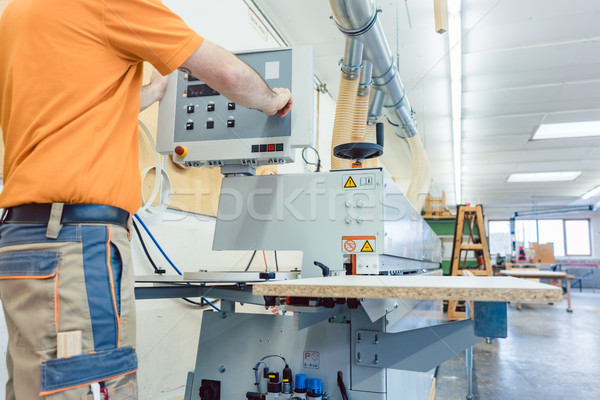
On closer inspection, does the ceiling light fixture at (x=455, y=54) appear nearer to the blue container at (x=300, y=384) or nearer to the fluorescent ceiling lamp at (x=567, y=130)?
the fluorescent ceiling lamp at (x=567, y=130)

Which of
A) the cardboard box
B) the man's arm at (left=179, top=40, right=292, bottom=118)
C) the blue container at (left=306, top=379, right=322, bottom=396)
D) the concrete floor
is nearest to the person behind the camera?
the man's arm at (left=179, top=40, right=292, bottom=118)

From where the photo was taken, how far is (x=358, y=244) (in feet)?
4.09

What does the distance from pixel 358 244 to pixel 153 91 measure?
36.1 inches

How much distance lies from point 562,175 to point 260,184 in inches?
393

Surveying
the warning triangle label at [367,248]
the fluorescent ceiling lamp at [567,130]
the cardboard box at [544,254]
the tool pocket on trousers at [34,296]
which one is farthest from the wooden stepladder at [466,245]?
the cardboard box at [544,254]

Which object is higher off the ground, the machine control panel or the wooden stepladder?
the machine control panel

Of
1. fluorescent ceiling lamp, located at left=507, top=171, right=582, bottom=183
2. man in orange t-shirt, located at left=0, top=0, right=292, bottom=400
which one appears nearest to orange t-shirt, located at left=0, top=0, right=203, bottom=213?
man in orange t-shirt, located at left=0, top=0, right=292, bottom=400

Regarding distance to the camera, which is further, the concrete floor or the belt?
the concrete floor

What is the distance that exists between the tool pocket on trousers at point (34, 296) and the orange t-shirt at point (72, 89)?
0.11 meters

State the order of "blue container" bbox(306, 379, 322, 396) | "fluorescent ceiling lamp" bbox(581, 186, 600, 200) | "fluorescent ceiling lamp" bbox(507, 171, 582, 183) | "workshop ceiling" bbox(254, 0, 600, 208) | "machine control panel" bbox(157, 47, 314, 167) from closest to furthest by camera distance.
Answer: "blue container" bbox(306, 379, 322, 396), "machine control panel" bbox(157, 47, 314, 167), "workshop ceiling" bbox(254, 0, 600, 208), "fluorescent ceiling lamp" bbox(507, 171, 582, 183), "fluorescent ceiling lamp" bbox(581, 186, 600, 200)

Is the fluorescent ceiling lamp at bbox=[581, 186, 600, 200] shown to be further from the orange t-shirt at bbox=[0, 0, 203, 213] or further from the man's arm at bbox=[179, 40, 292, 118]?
the orange t-shirt at bbox=[0, 0, 203, 213]

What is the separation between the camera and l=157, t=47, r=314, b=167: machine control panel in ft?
4.49

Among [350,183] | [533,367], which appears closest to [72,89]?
[350,183]

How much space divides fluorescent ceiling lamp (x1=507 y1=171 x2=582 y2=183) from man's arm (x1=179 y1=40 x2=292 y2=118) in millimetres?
9433
